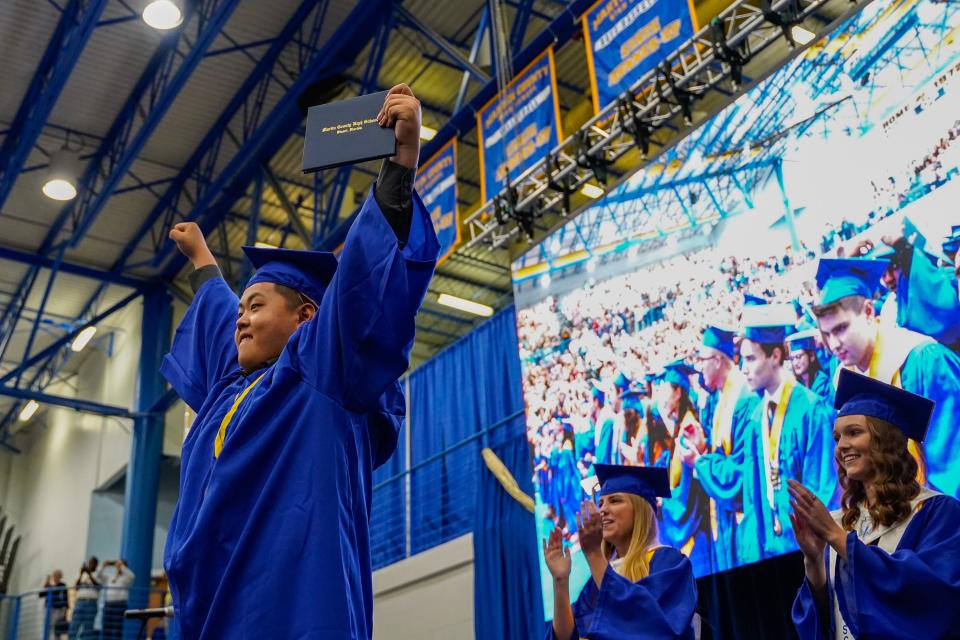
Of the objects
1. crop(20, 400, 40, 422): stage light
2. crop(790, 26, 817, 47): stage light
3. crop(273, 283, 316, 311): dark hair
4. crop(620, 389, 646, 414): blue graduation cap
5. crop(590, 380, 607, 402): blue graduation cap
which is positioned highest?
crop(790, 26, 817, 47): stage light

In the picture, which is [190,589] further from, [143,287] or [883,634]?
[143,287]

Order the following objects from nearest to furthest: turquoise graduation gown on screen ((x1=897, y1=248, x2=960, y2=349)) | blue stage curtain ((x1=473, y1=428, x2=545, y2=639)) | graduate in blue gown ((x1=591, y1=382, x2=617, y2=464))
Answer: turquoise graduation gown on screen ((x1=897, y1=248, x2=960, y2=349)) < graduate in blue gown ((x1=591, y1=382, x2=617, y2=464)) < blue stage curtain ((x1=473, y1=428, x2=545, y2=639))

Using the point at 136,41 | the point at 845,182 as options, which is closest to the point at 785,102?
the point at 845,182

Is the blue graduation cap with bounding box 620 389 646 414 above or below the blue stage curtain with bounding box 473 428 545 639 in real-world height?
above

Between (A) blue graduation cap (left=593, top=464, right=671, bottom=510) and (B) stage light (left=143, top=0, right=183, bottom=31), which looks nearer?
(A) blue graduation cap (left=593, top=464, right=671, bottom=510)

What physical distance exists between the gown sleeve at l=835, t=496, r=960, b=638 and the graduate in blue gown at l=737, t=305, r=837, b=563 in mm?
1758

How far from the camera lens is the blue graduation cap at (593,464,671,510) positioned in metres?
3.58

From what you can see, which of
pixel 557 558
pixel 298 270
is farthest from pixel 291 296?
pixel 557 558

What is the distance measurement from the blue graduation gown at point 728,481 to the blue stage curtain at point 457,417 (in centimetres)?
285

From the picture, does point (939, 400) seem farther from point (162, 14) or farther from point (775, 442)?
point (162, 14)

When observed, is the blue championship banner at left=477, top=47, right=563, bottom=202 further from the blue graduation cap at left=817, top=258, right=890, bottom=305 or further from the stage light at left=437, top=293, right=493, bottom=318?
the stage light at left=437, top=293, right=493, bottom=318

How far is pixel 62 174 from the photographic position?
424 inches

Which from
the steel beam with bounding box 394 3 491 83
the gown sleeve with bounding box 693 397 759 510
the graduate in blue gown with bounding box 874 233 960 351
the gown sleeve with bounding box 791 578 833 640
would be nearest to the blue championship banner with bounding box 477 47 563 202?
the steel beam with bounding box 394 3 491 83

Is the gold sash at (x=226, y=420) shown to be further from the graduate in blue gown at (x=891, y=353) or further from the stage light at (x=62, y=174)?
the stage light at (x=62, y=174)
